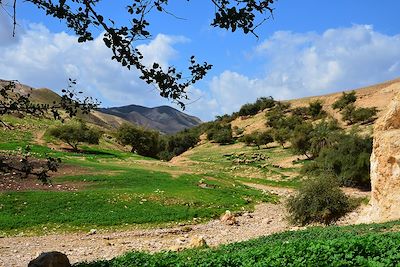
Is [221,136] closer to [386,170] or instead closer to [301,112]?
[301,112]

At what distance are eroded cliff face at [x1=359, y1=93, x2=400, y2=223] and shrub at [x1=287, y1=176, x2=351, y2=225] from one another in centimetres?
514

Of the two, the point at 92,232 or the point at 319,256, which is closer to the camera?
the point at 319,256

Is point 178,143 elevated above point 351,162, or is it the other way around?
point 178,143

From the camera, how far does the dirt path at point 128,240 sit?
20875 millimetres

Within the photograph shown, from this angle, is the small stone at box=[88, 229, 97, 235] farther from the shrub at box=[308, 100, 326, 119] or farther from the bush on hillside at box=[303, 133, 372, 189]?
the shrub at box=[308, 100, 326, 119]

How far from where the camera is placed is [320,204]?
27.9 m

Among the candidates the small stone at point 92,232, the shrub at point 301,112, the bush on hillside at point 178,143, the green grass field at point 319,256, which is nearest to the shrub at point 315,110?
the shrub at point 301,112

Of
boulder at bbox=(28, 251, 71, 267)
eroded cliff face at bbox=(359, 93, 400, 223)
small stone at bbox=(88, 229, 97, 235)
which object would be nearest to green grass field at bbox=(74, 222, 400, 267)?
boulder at bbox=(28, 251, 71, 267)

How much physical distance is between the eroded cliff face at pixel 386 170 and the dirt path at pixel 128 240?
18.3 feet

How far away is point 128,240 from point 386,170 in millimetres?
13678

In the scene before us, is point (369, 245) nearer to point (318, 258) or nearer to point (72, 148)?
point (318, 258)

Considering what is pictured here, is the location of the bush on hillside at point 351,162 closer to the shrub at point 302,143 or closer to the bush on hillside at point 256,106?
the shrub at point 302,143

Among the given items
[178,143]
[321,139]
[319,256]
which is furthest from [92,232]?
[178,143]

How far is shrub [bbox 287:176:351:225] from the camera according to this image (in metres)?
27.8
